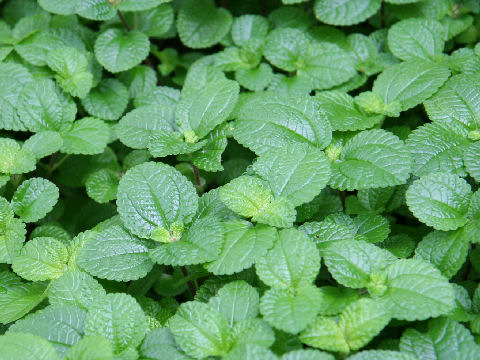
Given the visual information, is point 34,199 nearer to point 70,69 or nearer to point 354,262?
point 70,69

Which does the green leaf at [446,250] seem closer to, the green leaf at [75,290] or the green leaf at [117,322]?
the green leaf at [117,322]

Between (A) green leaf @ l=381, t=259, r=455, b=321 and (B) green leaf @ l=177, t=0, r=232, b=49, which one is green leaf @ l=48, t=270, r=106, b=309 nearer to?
(A) green leaf @ l=381, t=259, r=455, b=321

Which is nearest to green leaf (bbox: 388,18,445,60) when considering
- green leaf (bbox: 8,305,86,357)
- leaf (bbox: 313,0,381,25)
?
leaf (bbox: 313,0,381,25)

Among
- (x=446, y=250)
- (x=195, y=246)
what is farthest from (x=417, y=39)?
(x=195, y=246)

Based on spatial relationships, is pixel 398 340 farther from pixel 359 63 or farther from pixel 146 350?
pixel 359 63

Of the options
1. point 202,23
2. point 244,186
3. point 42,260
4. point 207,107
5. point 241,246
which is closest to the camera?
point 241,246

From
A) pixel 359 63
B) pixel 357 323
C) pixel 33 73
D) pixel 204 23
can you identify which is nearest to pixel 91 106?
pixel 33 73

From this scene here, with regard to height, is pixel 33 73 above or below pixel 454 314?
above
